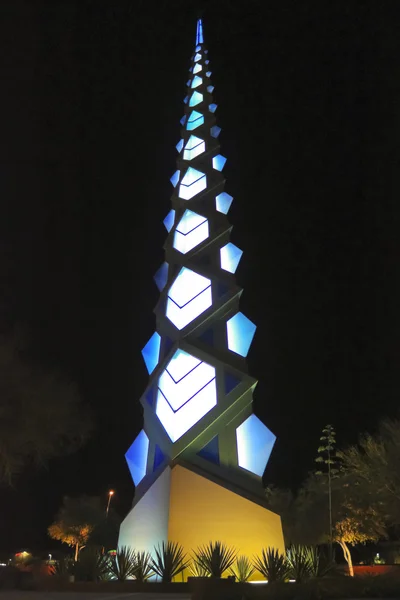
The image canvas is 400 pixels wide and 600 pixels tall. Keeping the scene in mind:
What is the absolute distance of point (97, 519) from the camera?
46.6 meters

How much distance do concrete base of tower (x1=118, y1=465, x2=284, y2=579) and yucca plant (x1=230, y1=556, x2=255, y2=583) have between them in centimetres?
37

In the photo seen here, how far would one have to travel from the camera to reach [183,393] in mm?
20656

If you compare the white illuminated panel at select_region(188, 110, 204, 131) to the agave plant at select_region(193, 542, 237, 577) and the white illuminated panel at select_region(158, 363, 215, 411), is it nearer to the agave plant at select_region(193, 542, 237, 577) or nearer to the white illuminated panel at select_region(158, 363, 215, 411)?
the white illuminated panel at select_region(158, 363, 215, 411)

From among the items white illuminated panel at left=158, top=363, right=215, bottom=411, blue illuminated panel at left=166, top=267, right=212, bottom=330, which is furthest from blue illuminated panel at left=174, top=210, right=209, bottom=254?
white illuminated panel at left=158, top=363, right=215, bottom=411

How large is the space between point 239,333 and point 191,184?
8799 millimetres

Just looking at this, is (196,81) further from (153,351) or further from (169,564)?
(169,564)

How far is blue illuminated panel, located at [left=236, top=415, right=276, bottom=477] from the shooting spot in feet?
65.4

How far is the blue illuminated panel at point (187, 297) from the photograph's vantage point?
22.4m

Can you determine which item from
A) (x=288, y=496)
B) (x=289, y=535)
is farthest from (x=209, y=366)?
(x=288, y=496)

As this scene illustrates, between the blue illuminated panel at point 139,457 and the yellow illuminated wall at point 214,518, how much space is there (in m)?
4.00

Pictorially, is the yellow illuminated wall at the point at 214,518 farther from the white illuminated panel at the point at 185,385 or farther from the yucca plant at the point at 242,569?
the white illuminated panel at the point at 185,385

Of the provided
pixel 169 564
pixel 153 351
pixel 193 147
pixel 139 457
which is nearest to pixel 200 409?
pixel 139 457

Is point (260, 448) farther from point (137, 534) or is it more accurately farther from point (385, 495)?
point (385, 495)

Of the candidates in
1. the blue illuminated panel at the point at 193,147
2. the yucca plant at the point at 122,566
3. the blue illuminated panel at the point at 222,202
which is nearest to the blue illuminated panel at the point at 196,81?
the blue illuminated panel at the point at 193,147
